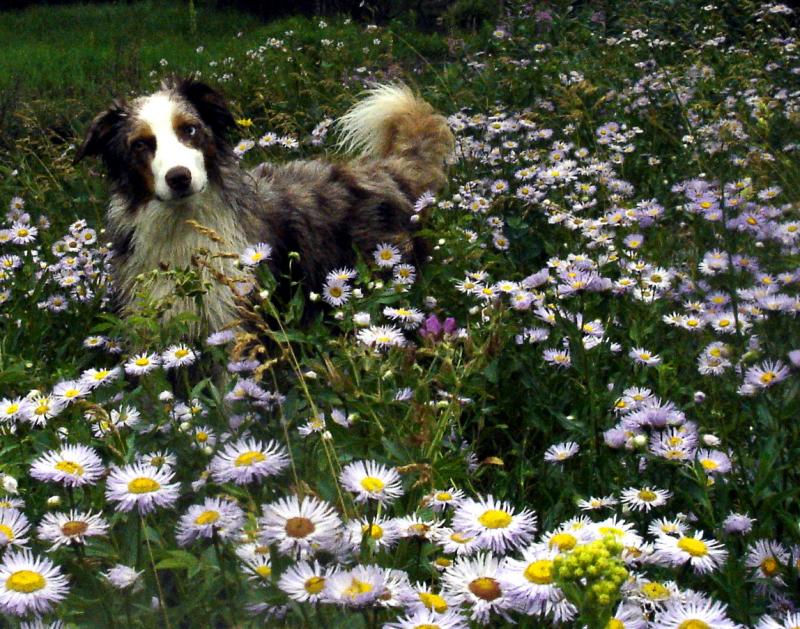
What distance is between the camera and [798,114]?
3.54 meters

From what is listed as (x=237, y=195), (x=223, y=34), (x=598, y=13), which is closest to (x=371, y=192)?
(x=237, y=195)

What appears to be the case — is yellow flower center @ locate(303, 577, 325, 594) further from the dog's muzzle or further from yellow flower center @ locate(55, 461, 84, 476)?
the dog's muzzle

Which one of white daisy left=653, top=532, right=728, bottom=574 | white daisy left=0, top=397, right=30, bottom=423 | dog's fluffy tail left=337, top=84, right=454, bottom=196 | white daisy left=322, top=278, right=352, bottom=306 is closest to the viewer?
white daisy left=653, top=532, right=728, bottom=574

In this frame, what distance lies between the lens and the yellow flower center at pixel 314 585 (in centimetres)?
118

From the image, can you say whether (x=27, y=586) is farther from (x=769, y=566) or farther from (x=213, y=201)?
(x=213, y=201)

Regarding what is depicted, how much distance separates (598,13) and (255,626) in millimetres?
8431

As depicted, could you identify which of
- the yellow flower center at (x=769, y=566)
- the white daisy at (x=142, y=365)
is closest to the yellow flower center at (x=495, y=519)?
the yellow flower center at (x=769, y=566)

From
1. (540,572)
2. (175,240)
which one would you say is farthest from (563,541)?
(175,240)

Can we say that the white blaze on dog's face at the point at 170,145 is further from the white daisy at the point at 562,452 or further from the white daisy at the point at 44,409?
the white daisy at the point at 562,452

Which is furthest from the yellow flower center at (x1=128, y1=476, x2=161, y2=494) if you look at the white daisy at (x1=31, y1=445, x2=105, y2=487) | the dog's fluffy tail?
the dog's fluffy tail

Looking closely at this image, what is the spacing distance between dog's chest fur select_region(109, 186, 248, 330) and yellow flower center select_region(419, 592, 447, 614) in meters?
2.72

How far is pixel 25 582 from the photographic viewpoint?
127 cm

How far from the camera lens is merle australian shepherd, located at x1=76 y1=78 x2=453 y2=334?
384cm

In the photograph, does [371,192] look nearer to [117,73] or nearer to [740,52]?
[740,52]
